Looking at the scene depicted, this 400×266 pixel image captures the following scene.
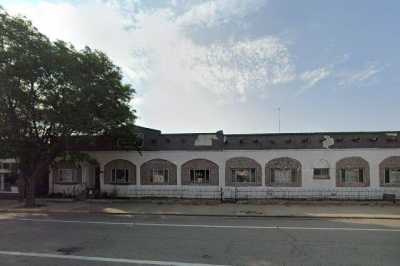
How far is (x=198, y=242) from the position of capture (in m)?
10.7

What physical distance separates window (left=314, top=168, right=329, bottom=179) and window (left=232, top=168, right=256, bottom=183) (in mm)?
4349

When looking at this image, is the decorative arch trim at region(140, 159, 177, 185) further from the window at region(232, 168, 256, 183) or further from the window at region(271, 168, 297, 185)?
the window at region(271, 168, 297, 185)

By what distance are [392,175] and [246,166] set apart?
10.0 meters

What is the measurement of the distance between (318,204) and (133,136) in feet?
43.5

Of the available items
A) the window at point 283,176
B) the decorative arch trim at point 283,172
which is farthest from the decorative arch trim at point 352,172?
the window at point 283,176

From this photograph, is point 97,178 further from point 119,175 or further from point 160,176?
point 160,176

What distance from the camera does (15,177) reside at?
2861 centimetres

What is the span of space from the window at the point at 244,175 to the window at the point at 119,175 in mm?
8316

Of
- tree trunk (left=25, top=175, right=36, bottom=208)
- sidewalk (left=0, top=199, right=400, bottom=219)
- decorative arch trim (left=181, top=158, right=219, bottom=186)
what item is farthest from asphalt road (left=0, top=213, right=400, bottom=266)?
decorative arch trim (left=181, top=158, right=219, bottom=186)

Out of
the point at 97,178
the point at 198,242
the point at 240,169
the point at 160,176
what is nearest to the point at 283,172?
the point at 240,169

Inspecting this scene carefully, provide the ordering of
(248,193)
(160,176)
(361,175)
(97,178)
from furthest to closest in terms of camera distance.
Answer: (97,178), (160,176), (248,193), (361,175)

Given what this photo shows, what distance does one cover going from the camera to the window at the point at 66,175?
93.0 ft

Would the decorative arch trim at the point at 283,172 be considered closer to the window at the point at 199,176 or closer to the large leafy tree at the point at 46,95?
the window at the point at 199,176

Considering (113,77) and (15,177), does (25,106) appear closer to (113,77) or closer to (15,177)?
(113,77)
